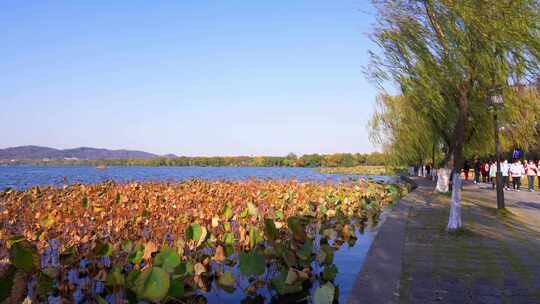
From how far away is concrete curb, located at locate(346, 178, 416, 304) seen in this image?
4.88 m

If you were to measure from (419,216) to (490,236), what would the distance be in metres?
3.04

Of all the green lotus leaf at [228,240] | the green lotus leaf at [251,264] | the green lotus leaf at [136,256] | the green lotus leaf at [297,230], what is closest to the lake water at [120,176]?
the green lotus leaf at [228,240]

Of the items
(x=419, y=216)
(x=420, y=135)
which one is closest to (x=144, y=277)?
(x=419, y=216)

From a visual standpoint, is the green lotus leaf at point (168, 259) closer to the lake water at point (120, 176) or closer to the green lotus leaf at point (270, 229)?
the green lotus leaf at point (270, 229)

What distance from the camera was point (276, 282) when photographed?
553 centimetres

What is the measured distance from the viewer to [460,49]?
836 cm

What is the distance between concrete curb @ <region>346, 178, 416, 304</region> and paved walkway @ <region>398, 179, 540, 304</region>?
11cm

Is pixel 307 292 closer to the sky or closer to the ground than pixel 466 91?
closer to the ground

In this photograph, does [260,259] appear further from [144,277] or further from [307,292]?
[144,277]

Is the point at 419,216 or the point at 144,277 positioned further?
the point at 419,216

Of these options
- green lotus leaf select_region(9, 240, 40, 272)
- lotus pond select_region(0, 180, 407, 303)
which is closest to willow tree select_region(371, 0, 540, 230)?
lotus pond select_region(0, 180, 407, 303)

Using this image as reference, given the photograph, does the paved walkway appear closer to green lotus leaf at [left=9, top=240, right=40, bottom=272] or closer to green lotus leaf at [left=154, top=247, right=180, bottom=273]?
green lotus leaf at [left=154, top=247, right=180, bottom=273]

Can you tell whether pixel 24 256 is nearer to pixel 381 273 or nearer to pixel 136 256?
pixel 136 256

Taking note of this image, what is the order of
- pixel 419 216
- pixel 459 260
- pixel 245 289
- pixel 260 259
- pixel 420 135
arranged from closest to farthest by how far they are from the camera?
pixel 260 259
pixel 245 289
pixel 459 260
pixel 419 216
pixel 420 135
